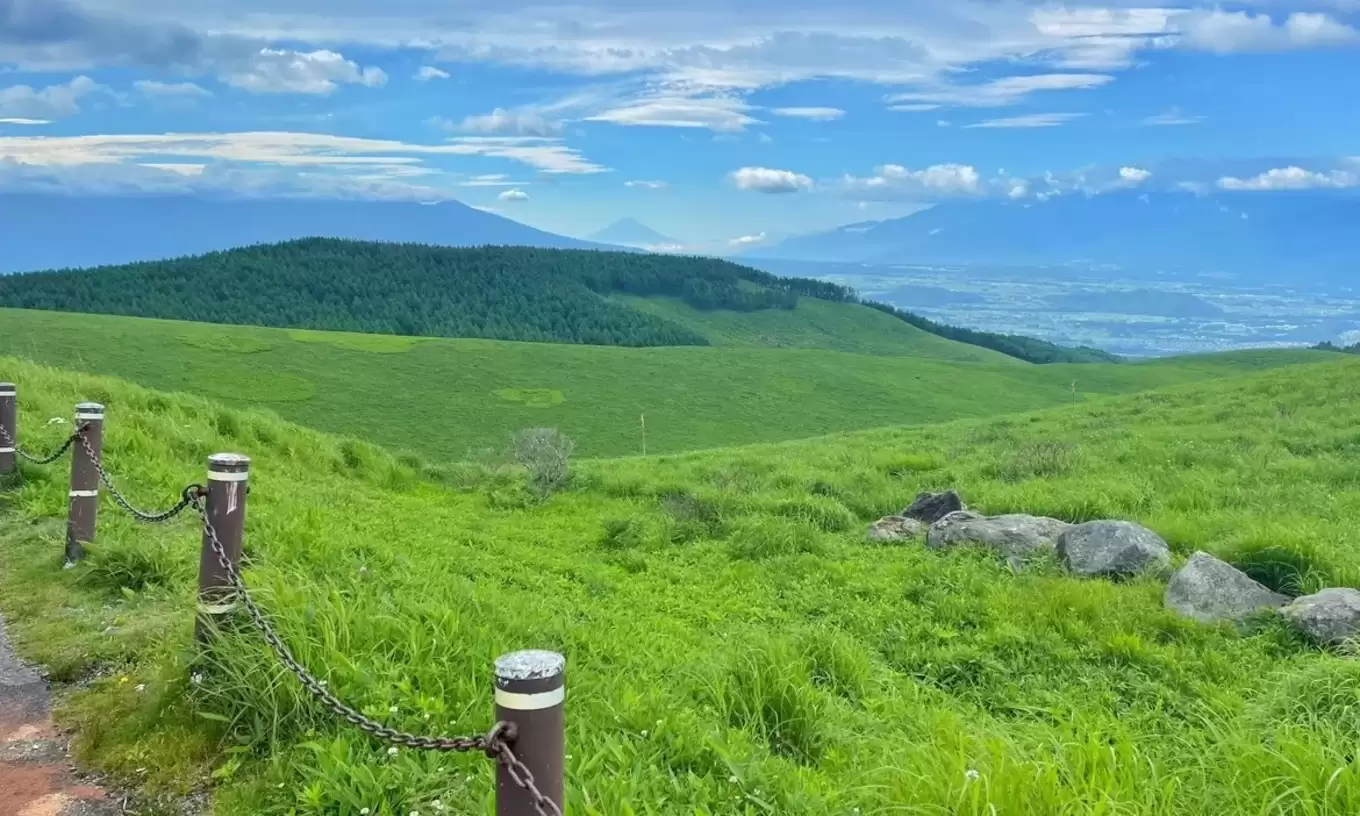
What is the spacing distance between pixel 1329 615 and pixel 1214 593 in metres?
1.14

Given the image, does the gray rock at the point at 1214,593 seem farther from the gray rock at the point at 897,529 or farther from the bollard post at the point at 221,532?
the bollard post at the point at 221,532

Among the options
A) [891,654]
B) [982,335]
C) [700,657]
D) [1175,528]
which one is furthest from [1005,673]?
[982,335]

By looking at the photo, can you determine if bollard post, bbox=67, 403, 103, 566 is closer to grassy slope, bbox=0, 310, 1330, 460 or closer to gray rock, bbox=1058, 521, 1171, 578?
gray rock, bbox=1058, 521, 1171, 578

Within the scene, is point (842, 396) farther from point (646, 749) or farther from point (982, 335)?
point (982, 335)

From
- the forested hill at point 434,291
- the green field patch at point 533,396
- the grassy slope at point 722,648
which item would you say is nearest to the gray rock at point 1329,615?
the grassy slope at point 722,648

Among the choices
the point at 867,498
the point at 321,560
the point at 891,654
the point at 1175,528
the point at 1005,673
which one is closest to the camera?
the point at 321,560

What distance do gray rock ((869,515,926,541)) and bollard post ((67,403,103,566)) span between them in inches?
428

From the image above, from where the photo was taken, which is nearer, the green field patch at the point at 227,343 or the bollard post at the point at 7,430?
the bollard post at the point at 7,430

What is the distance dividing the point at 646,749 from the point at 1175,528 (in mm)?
11393

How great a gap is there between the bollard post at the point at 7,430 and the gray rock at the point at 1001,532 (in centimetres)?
1190

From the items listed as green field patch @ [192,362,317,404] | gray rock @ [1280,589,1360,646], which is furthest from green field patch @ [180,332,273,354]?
gray rock @ [1280,589,1360,646]

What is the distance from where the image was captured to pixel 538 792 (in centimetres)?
326

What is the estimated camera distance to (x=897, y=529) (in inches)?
624

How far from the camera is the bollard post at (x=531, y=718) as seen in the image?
323cm
